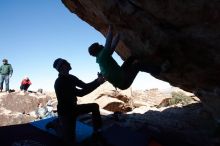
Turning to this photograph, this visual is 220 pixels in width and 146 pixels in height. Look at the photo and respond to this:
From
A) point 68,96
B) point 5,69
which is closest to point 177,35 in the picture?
point 68,96

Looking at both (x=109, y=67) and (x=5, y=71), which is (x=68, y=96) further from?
(x=5, y=71)

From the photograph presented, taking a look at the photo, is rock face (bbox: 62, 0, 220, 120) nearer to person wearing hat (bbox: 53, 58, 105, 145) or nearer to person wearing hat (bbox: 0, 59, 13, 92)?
person wearing hat (bbox: 53, 58, 105, 145)

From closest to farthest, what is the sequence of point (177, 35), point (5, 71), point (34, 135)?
point (177, 35) → point (34, 135) → point (5, 71)

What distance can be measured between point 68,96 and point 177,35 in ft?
11.1

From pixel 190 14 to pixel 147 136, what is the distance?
3.56 meters

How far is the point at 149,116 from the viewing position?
1393 cm

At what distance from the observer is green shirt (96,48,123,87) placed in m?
9.08

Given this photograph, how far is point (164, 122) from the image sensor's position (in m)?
12.5

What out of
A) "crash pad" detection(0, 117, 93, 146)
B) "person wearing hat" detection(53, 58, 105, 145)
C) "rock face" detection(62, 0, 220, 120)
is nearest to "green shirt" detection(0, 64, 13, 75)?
"crash pad" detection(0, 117, 93, 146)

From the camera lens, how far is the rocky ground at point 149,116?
10.4 metres

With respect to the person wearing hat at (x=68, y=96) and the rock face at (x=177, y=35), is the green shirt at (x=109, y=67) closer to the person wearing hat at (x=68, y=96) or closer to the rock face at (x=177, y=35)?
the person wearing hat at (x=68, y=96)

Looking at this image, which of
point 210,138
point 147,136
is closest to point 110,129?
point 147,136

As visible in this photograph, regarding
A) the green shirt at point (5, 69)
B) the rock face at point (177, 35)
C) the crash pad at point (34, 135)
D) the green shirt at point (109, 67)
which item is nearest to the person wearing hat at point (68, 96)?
the green shirt at point (109, 67)

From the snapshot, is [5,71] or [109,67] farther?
[5,71]
